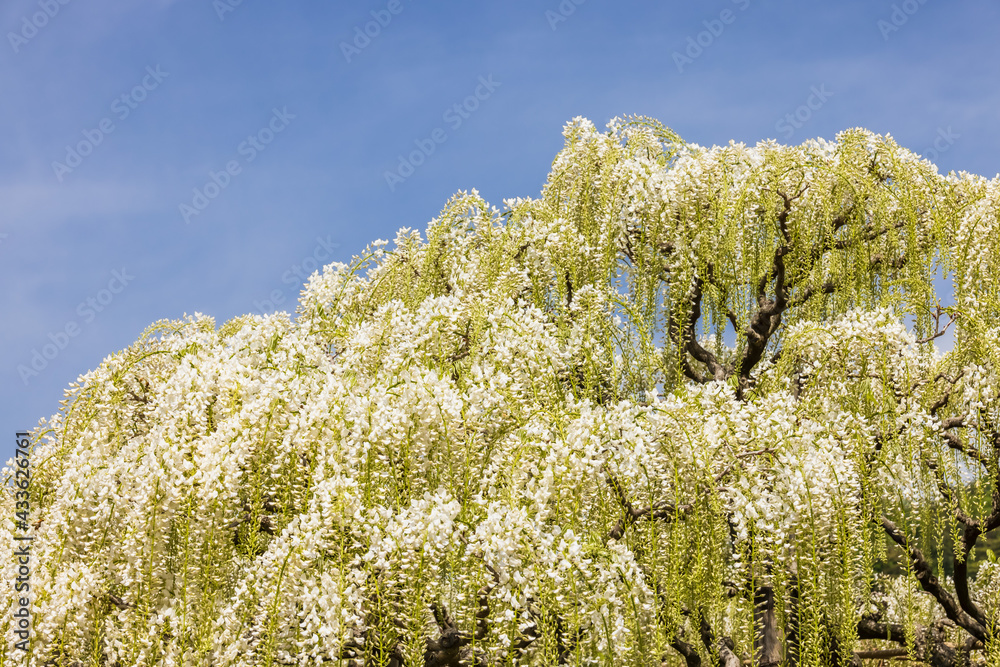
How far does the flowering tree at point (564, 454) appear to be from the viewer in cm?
392

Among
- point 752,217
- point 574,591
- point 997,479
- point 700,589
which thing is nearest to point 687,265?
point 752,217

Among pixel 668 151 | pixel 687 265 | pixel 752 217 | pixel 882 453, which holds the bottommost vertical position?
pixel 882 453

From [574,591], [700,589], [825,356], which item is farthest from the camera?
[825,356]

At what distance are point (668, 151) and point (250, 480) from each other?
466 cm

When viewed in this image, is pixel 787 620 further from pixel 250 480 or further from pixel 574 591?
pixel 250 480

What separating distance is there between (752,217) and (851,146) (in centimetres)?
141

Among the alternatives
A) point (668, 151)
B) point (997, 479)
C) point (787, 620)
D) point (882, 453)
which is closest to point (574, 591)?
point (787, 620)

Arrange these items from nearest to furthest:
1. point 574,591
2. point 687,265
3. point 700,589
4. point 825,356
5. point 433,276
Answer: point 574,591 < point 700,589 < point 825,356 < point 687,265 < point 433,276

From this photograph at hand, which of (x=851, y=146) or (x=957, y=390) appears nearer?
(x=957, y=390)

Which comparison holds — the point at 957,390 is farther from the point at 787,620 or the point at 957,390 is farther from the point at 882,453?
the point at 787,620

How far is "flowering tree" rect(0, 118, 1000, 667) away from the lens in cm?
392

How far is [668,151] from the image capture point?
7.18 meters

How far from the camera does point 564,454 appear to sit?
4.17 m

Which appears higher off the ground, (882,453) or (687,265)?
(687,265)
